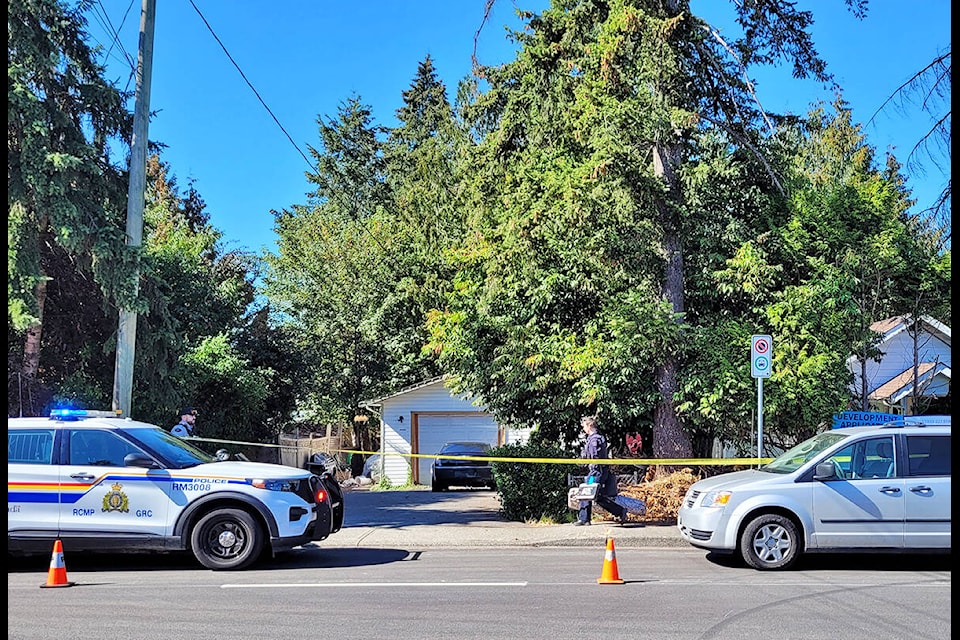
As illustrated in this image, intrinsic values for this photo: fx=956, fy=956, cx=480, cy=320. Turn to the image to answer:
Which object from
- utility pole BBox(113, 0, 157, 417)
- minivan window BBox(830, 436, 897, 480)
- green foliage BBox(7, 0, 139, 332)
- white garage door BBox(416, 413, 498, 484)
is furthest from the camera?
white garage door BBox(416, 413, 498, 484)

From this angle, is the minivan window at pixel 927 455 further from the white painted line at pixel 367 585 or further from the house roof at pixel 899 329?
the house roof at pixel 899 329

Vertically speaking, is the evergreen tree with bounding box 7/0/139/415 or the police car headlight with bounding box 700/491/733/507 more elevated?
the evergreen tree with bounding box 7/0/139/415

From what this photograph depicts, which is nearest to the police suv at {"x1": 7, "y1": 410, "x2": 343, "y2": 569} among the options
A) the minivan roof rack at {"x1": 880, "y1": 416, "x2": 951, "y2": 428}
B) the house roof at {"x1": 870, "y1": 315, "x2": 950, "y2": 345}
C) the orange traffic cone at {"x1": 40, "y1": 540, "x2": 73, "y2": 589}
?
the orange traffic cone at {"x1": 40, "y1": 540, "x2": 73, "y2": 589}

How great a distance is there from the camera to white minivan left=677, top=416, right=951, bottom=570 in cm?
1044

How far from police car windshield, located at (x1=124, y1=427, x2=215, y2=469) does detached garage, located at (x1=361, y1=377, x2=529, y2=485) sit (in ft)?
63.5

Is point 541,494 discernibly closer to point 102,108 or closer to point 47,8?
point 102,108

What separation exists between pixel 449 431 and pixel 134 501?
2079cm

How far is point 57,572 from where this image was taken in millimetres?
9508

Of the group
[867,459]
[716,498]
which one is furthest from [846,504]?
[716,498]

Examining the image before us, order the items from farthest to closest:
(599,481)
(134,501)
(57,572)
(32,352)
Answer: (32,352)
(599,481)
(134,501)
(57,572)

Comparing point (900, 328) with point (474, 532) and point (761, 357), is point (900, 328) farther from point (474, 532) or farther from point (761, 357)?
point (474, 532)

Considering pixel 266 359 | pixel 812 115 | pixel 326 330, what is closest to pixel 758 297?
pixel 266 359

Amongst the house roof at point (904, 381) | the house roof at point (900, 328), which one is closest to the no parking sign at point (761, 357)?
the house roof at point (904, 381)

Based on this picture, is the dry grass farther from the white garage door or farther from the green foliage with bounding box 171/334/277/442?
the white garage door
